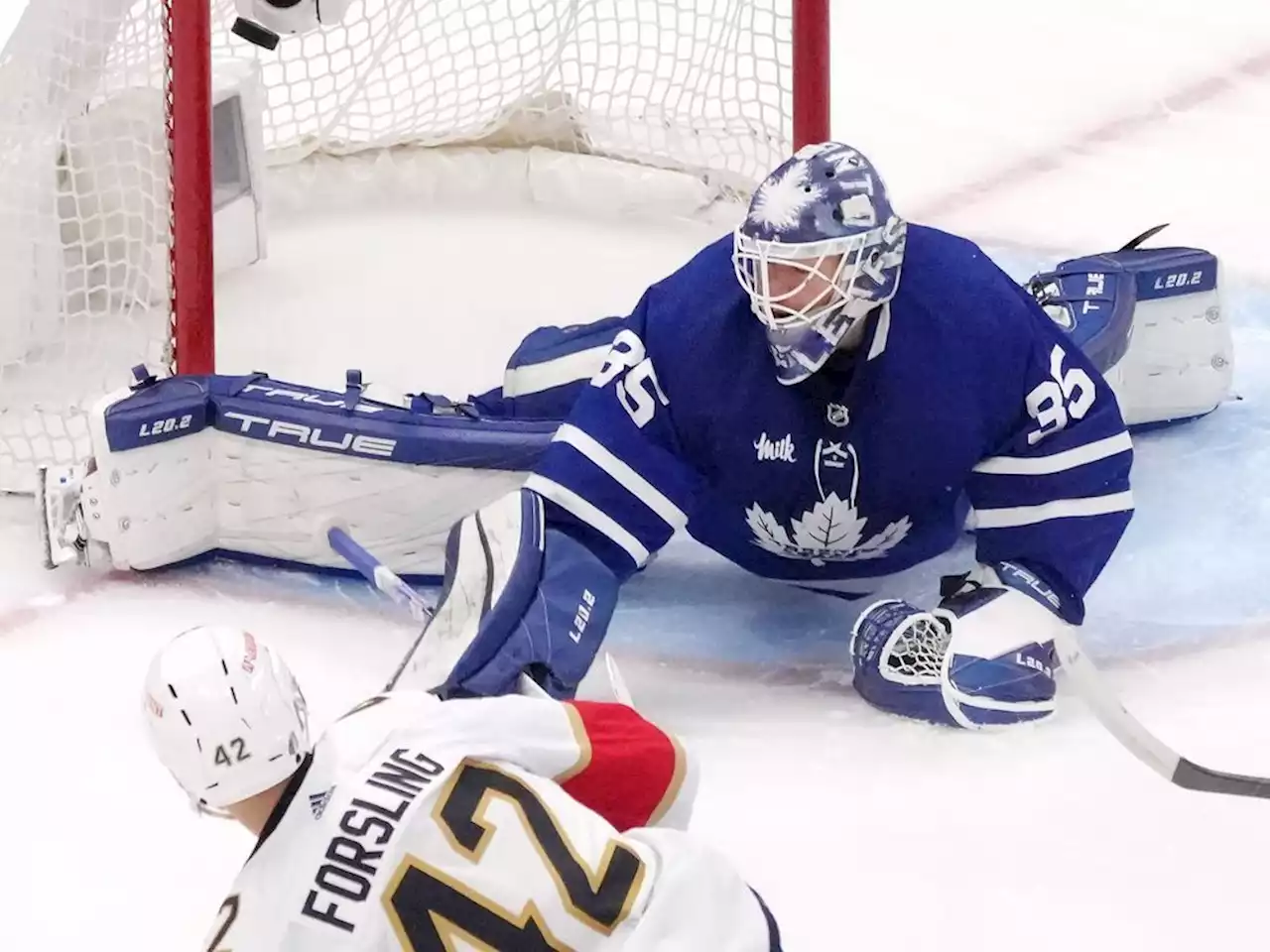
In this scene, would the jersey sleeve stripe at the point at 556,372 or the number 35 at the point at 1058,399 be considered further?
the jersey sleeve stripe at the point at 556,372

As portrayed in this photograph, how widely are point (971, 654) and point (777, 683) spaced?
0.27m

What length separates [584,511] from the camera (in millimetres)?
2193

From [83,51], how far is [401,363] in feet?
2.11

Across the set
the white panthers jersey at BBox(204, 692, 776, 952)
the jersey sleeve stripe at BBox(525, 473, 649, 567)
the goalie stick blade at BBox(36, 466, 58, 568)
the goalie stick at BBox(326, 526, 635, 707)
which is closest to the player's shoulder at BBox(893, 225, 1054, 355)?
the jersey sleeve stripe at BBox(525, 473, 649, 567)

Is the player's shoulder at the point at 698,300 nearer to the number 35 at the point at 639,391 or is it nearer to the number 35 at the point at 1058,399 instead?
the number 35 at the point at 639,391

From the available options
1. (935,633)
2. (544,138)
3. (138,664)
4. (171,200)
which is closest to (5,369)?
(171,200)

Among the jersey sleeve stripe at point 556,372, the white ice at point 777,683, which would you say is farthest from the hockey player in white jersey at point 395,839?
the jersey sleeve stripe at point 556,372

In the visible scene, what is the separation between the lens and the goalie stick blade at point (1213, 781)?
6.77 feet

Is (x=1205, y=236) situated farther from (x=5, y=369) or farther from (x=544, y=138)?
(x=5, y=369)

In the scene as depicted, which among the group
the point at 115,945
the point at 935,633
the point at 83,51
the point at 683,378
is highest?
the point at 83,51

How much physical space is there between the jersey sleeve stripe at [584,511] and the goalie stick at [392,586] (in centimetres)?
13

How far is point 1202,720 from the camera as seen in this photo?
7.28 feet

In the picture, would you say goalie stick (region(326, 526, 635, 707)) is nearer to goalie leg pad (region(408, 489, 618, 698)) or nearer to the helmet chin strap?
goalie leg pad (region(408, 489, 618, 698))

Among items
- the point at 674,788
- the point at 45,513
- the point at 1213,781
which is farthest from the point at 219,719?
the point at 45,513
